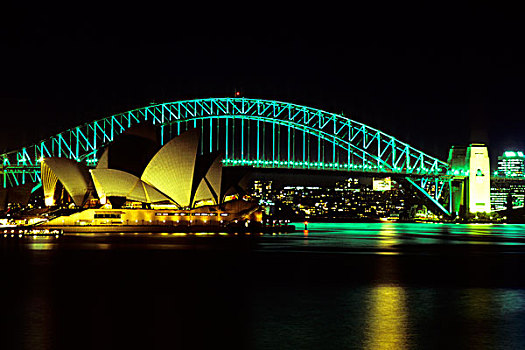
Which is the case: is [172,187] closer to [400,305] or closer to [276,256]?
[276,256]

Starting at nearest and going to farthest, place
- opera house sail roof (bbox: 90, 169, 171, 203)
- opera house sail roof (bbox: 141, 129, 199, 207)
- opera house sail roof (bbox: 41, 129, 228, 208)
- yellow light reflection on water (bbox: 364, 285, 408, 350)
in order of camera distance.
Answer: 1. yellow light reflection on water (bbox: 364, 285, 408, 350)
2. opera house sail roof (bbox: 141, 129, 199, 207)
3. opera house sail roof (bbox: 41, 129, 228, 208)
4. opera house sail roof (bbox: 90, 169, 171, 203)

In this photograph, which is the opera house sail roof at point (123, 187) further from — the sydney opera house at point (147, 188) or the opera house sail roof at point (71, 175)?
the opera house sail roof at point (71, 175)

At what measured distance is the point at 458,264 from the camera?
103 feet

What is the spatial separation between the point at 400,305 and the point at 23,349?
9.64m

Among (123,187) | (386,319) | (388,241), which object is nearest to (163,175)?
(123,187)

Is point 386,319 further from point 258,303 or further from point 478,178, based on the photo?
point 478,178

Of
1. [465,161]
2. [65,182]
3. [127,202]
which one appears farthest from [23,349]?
[465,161]

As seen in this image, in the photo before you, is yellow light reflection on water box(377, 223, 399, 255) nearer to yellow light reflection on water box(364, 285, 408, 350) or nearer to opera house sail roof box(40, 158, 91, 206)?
yellow light reflection on water box(364, 285, 408, 350)

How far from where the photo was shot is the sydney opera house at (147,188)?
223 ft

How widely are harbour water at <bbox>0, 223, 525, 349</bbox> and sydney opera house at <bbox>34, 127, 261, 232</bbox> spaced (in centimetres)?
3542

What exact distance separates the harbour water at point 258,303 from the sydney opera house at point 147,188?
35.4 metres

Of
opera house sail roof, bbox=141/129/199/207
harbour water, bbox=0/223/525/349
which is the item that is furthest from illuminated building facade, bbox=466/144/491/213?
harbour water, bbox=0/223/525/349

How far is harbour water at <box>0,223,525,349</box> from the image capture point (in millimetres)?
13984

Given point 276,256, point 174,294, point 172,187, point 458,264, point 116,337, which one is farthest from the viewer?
point 172,187
